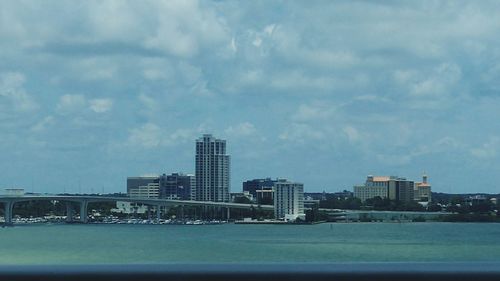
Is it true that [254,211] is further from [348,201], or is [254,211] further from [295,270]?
[295,270]

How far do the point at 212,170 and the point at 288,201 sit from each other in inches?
840

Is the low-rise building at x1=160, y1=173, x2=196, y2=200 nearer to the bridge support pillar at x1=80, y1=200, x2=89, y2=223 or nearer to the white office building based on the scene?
the white office building

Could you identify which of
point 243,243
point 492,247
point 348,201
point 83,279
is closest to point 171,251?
point 243,243

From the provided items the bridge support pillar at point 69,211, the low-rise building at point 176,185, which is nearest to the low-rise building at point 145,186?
the low-rise building at point 176,185

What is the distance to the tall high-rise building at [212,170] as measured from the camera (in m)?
136

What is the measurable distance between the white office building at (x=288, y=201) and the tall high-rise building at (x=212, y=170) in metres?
15.3

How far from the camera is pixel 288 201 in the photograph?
121 meters

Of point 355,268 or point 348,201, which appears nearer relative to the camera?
point 355,268

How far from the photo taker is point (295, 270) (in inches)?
78.1

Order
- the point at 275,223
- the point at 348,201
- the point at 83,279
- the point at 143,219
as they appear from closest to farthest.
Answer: the point at 83,279
the point at 275,223
the point at 143,219
the point at 348,201

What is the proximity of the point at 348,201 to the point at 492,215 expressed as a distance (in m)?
24.9

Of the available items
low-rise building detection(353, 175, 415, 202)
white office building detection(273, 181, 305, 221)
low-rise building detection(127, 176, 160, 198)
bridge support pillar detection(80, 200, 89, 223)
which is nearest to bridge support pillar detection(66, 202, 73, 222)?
bridge support pillar detection(80, 200, 89, 223)

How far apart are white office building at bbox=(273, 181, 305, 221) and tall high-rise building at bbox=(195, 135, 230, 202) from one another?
15288 mm

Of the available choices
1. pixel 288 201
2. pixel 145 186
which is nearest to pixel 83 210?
pixel 288 201
